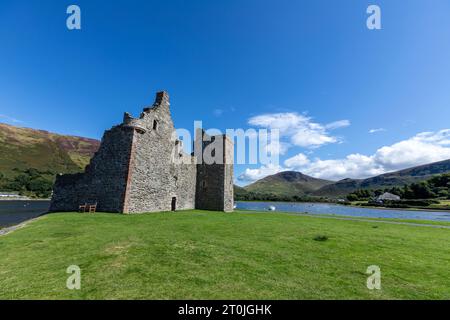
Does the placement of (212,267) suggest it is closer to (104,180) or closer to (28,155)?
(104,180)

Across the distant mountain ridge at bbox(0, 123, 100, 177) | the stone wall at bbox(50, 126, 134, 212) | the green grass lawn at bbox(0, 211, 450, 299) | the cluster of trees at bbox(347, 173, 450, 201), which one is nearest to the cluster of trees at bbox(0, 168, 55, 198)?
the distant mountain ridge at bbox(0, 123, 100, 177)

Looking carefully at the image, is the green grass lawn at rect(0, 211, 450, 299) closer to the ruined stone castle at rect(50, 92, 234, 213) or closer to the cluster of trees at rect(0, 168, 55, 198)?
the ruined stone castle at rect(50, 92, 234, 213)

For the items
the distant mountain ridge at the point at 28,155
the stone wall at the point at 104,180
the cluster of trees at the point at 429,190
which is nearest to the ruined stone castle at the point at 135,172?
the stone wall at the point at 104,180

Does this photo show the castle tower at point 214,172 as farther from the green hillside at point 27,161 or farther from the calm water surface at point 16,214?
the green hillside at point 27,161

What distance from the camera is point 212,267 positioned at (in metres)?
6.75

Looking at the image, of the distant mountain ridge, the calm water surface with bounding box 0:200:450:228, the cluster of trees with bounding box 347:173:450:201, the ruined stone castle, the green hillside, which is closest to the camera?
the ruined stone castle

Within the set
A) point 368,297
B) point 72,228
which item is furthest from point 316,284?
point 72,228

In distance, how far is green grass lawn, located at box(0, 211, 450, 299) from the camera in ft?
17.0

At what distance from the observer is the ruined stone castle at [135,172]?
20969 mm

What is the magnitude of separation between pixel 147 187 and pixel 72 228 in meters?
10.9

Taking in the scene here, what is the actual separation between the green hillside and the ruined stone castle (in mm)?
108457

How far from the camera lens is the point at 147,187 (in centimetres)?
2334

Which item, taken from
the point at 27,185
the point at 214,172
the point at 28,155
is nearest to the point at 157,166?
the point at 214,172
